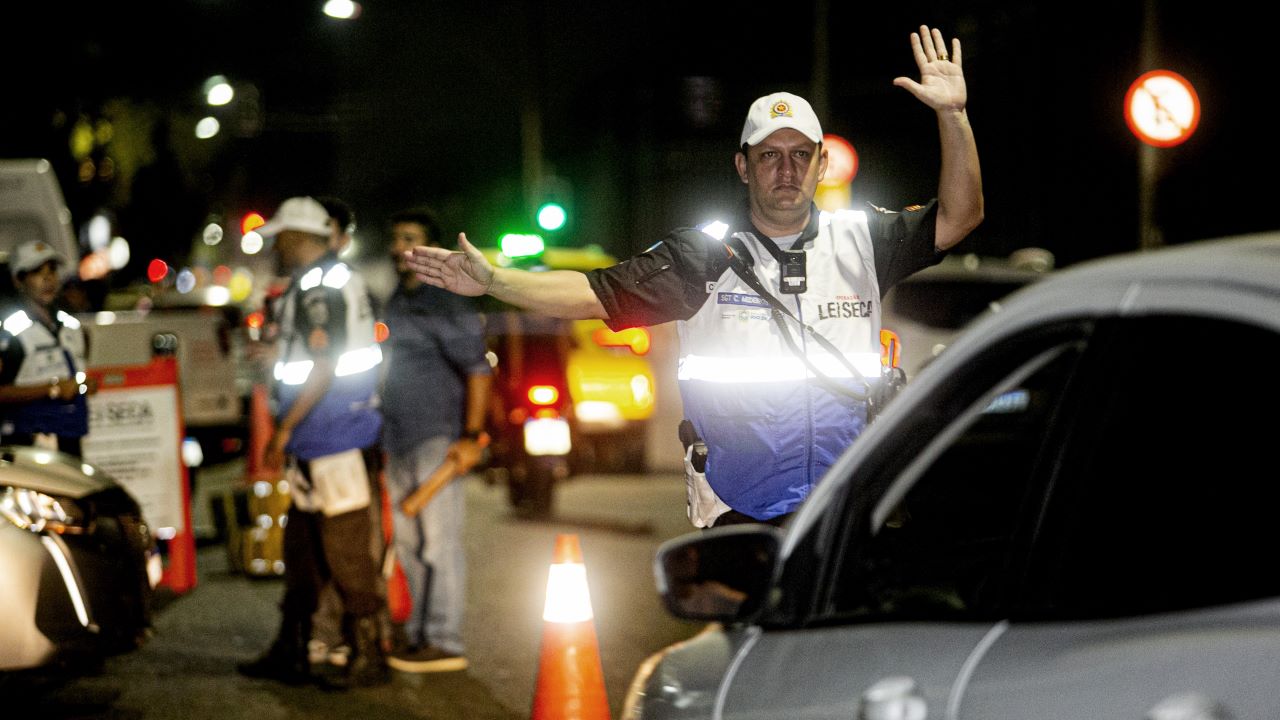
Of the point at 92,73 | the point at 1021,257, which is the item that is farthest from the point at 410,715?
the point at 92,73

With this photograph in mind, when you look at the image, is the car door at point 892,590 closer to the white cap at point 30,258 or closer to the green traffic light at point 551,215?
the white cap at point 30,258

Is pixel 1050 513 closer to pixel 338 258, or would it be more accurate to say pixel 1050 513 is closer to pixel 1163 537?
pixel 1163 537

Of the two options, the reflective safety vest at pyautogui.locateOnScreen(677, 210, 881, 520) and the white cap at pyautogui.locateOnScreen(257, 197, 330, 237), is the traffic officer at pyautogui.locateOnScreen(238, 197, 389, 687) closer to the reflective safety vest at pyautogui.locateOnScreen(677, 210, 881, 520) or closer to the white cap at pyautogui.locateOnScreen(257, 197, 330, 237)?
the white cap at pyautogui.locateOnScreen(257, 197, 330, 237)

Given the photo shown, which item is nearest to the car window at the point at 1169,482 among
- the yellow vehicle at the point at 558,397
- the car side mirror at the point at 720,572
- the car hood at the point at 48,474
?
the car side mirror at the point at 720,572

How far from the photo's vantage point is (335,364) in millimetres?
7215

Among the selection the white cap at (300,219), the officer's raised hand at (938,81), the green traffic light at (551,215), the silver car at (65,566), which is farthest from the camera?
the green traffic light at (551,215)

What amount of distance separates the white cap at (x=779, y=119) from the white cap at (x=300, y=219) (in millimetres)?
3353

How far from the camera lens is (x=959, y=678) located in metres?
2.11

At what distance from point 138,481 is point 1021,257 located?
32.3 ft

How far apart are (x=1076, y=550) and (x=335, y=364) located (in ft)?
17.9

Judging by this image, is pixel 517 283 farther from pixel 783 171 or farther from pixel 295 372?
pixel 295 372

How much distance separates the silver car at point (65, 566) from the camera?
19.7 ft

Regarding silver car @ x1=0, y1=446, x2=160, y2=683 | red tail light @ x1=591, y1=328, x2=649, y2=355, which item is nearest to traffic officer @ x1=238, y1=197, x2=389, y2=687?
silver car @ x1=0, y1=446, x2=160, y2=683

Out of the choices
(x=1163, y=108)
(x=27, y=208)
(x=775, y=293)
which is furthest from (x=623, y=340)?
(x=775, y=293)
